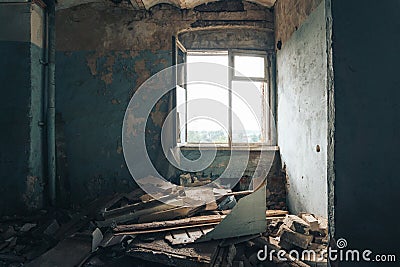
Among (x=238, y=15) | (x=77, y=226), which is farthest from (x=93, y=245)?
(x=238, y=15)

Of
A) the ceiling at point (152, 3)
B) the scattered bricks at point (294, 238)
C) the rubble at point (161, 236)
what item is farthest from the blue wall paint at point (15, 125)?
the scattered bricks at point (294, 238)

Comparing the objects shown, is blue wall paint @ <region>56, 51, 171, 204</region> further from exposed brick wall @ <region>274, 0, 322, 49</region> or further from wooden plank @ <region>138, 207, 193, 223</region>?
exposed brick wall @ <region>274, 0, 322, 49</region>

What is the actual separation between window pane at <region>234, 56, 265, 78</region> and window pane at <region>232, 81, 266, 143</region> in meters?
0.14

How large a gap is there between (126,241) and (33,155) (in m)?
2.00

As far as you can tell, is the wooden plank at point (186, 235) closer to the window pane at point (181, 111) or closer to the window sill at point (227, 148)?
the window sill at point (227, 148)

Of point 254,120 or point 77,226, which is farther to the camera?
point 254,120

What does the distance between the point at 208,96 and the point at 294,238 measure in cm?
257

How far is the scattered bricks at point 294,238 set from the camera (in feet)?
8.39

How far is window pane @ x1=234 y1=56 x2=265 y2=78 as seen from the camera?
15.3 ft

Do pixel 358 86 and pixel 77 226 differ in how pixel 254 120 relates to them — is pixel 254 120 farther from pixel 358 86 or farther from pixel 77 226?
pixel 358 86

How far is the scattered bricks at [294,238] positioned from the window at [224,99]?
207 cm

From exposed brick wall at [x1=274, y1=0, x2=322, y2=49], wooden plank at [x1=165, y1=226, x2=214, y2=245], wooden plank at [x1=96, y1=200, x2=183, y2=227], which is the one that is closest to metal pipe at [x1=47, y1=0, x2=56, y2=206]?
wooden plank at [x1=96, y1=200, x2=183, y2=227]

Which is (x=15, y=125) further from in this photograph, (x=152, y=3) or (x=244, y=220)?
(x=244, y=220)

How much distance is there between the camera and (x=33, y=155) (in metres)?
3.86
